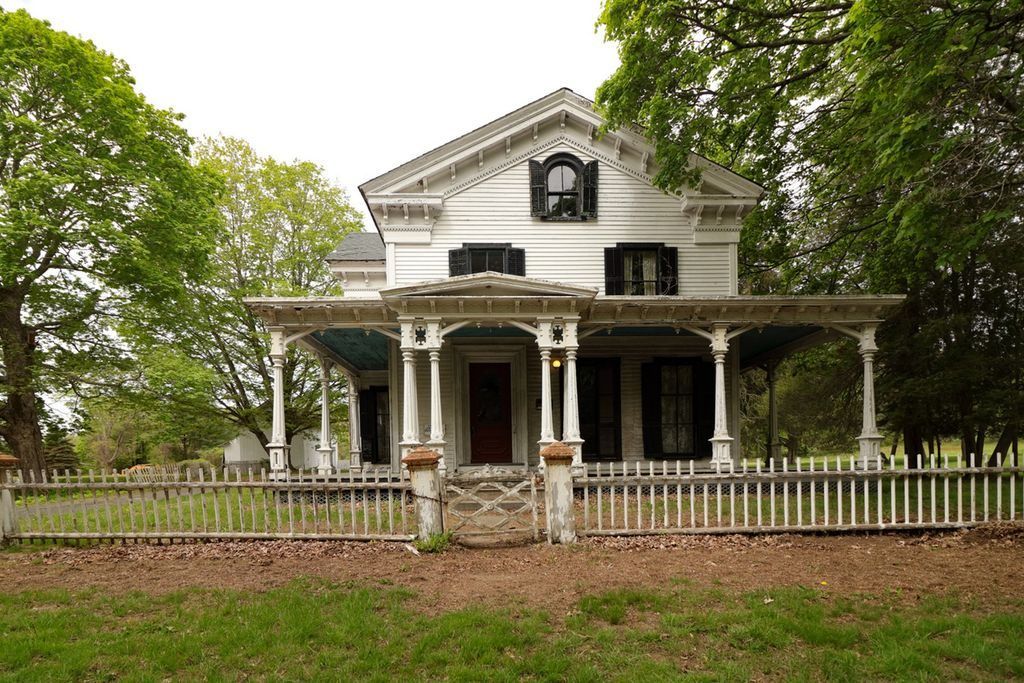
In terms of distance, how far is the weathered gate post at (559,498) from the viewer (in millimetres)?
6840

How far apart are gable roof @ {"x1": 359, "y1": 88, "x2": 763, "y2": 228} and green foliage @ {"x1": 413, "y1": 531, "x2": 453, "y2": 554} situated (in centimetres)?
871

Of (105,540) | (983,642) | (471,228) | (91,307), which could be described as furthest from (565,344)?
(91,307)

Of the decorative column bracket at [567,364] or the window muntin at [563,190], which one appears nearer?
the decorative column bracket at [567,364]

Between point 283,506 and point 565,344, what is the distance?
6261 millimetres

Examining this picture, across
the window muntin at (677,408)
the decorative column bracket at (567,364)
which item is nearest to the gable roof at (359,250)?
the decorative column bracket at (567,364)

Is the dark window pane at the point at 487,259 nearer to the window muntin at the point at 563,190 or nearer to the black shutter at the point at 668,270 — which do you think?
the window muntin at the point at 563,190

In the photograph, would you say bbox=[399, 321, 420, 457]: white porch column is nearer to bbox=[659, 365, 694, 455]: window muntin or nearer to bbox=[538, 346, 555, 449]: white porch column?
bbox=[538, 346, 555, 449]: white porch column

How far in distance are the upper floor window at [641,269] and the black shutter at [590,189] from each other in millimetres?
1108

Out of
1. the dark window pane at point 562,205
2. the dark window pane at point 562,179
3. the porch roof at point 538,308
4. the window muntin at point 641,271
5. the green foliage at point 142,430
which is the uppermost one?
the dark window pane at point 562,179

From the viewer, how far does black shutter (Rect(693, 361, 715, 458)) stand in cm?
1323

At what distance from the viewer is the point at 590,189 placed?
1331cm

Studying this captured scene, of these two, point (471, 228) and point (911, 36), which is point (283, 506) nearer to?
point (471, 228)

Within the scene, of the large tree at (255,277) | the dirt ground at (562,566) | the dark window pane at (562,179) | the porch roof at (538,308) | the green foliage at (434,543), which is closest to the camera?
the dirt ground at (562,566)

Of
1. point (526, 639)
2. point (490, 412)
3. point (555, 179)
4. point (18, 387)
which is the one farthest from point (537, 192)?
point (18, 387)
